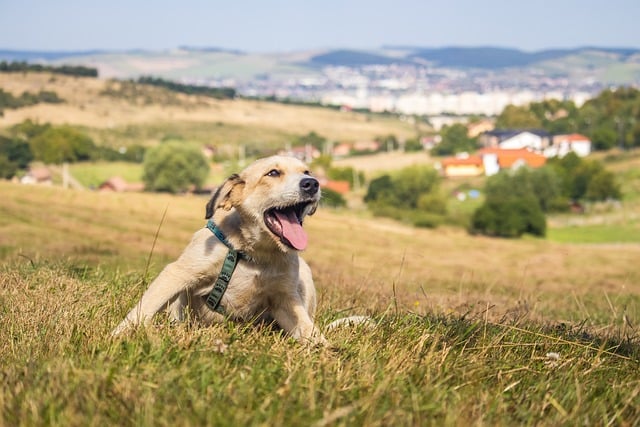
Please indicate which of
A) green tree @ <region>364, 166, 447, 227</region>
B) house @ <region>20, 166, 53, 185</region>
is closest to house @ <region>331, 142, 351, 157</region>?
green tree @ <region>364, 166, 447, 227</region>

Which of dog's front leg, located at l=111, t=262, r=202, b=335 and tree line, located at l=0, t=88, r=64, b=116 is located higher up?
dog's front leg, located at l=111, t=262, r=202, b=335

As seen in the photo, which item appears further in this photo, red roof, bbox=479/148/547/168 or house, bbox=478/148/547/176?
house, bbox=478/148/547/176

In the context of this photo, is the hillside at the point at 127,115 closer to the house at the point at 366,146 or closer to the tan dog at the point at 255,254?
the house at the point at 366,146

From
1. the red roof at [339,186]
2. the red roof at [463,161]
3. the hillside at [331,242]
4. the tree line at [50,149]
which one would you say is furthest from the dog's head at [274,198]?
the red roof at [463,161]

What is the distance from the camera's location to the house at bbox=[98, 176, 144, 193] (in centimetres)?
11038

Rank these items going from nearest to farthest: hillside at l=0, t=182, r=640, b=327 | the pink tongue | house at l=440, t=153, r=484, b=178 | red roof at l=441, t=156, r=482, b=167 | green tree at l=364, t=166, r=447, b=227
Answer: the pink tongue → hillside at l=0, t=182, r=640, b=327 → green tree at l=364, t=166, r=447, b=227 → house at l=440, t=153, r=484, b=178 → red roof at l=441, t=156, r=482, b=167

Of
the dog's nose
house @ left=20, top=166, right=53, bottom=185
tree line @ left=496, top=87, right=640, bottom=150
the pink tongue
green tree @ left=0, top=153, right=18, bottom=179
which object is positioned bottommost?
house @ left=20, top=166, right=53, bottom=185

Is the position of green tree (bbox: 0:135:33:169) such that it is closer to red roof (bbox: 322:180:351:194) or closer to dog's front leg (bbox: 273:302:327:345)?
red roof (bbox: 322:180:351:194)

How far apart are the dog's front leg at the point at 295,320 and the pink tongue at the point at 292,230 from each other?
44 cm

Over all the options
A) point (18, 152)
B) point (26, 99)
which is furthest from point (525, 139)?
point (18, 152)

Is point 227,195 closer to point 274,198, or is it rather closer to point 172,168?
point 274,198

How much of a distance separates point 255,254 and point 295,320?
1.70 feet

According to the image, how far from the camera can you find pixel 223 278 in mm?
5348

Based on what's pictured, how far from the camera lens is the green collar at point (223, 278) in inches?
210
